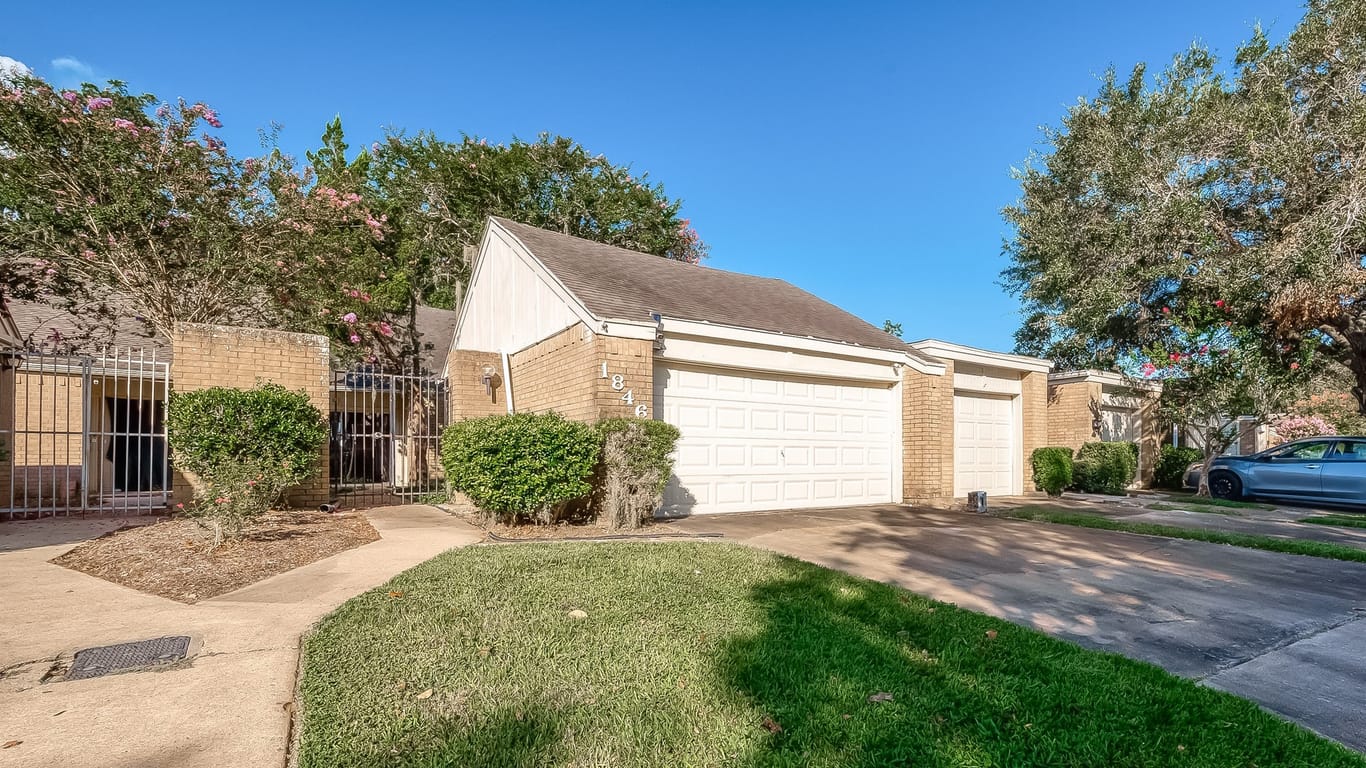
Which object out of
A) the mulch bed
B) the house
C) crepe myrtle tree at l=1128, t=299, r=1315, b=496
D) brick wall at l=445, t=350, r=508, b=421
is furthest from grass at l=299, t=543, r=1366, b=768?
crepe myrtle tree at l=1128, t=299, r=1315, b=496

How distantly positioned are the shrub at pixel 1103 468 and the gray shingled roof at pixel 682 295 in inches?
201

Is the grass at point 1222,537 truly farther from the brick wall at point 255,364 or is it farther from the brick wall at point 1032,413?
the brick wall at point 255,364

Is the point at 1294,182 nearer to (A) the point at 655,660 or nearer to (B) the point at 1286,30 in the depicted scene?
(B) the point at 1286,30

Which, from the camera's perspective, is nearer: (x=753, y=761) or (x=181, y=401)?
(x=753, y=761)

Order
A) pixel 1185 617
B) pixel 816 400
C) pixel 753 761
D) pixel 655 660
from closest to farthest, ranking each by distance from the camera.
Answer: pixel 753 761, pixel 655 660, pixel 1185 617, pixel 816 400

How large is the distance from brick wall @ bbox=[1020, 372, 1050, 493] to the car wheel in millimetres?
3460

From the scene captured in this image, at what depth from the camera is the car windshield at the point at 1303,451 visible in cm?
1119

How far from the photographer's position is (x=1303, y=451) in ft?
37.7

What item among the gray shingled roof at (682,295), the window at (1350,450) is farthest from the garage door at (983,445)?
the window at (1350,450)

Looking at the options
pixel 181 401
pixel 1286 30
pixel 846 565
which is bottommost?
pixel 846 565

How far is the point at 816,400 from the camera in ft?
34.1

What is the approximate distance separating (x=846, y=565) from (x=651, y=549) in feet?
6.09

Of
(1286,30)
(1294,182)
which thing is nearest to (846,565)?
(1294,182)

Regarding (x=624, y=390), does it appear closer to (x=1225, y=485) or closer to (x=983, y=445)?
(x=983, y=445)
